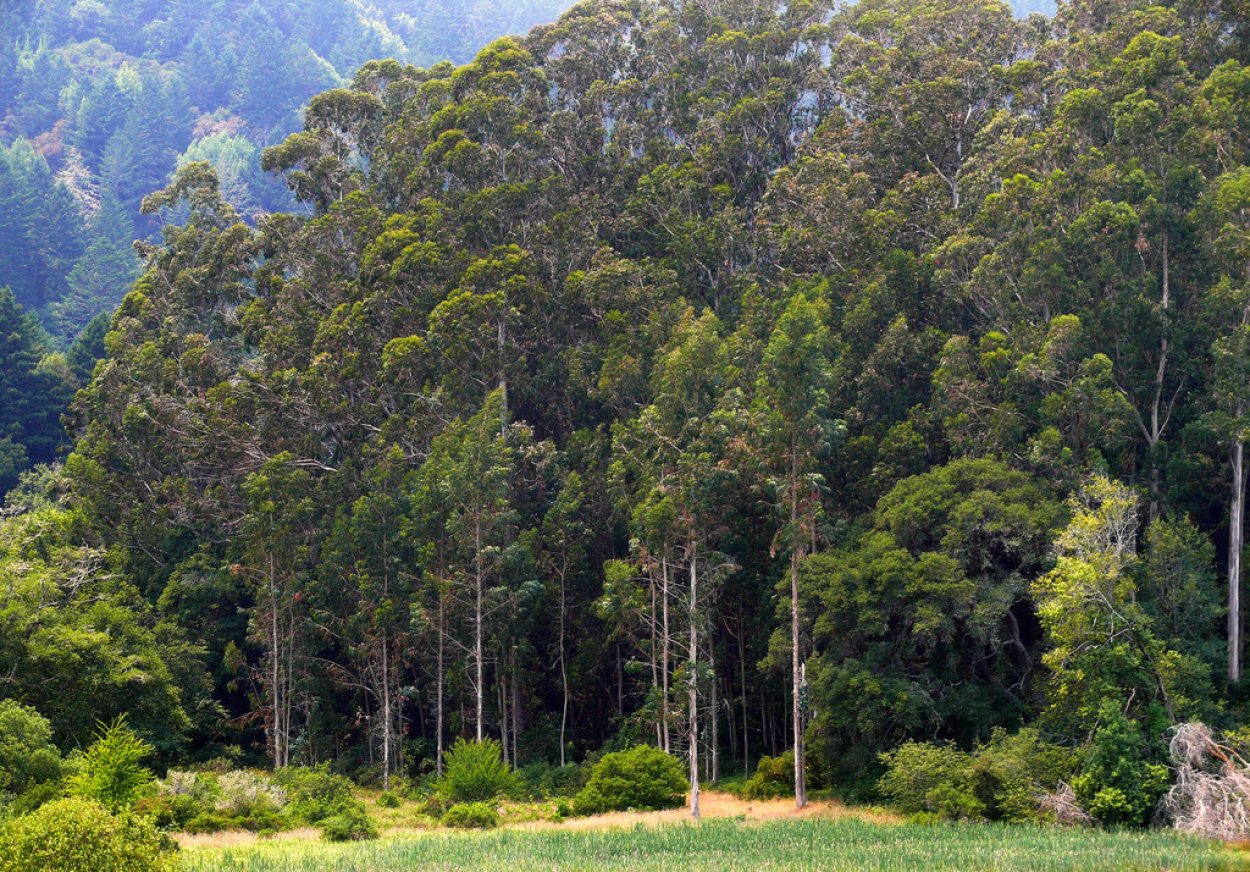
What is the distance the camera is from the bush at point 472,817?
41.7 metres

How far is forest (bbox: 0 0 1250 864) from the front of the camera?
4216 centimetres

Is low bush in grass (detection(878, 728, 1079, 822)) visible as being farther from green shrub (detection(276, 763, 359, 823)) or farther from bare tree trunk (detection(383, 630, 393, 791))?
bare tree trunk (detection(383, 630, 393, 791))

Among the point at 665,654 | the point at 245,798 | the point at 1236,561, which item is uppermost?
the point at 1236,561

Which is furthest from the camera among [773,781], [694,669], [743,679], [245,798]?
[743,679]

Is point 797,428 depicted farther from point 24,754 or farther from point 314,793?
point 24,754

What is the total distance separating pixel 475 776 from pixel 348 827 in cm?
646

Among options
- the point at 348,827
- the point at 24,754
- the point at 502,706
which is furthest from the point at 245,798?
the point at 502,706

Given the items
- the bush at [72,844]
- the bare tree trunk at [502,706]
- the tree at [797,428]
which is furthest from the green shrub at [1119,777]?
the bare tree trunk at [502,706]

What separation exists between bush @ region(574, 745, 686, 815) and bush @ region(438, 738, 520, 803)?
11.1 feet

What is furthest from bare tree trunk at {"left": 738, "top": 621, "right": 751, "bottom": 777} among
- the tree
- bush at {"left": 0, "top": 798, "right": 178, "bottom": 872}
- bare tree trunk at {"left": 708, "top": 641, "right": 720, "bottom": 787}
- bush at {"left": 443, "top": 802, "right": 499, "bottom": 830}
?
bush at {"left": 0, "top": 798, "right": 178, "bottom": 872}

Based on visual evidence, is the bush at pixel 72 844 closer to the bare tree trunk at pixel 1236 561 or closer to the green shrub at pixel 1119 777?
the green shrub at pixel 1119 777

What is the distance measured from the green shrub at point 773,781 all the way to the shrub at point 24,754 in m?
23.0

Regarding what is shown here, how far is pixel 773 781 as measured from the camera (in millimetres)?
46188

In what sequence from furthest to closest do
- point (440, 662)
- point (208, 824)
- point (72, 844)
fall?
point (440, 662), point (208, 824), point (72, 844)
